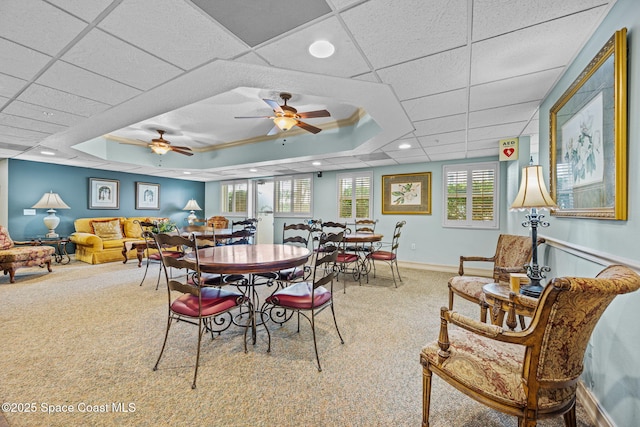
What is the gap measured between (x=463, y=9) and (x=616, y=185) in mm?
1236

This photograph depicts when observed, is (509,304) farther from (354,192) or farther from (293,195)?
(293,195)

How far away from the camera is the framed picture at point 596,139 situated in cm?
134

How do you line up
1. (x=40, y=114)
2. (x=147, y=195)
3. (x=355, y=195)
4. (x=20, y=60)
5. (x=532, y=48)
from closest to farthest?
(x=532, y=48) < (x=20, y=60) < (x=40, y=114) < (x=355, y=195) < (x=147, y=195)

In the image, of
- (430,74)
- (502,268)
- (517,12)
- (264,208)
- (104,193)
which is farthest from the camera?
(264,208)

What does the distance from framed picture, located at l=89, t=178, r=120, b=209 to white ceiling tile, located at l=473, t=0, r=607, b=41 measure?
8.51m

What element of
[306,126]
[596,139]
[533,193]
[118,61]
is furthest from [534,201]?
[118,61]

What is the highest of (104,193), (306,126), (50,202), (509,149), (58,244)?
(306,126)

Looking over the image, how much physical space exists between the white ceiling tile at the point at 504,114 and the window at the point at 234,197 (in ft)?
21.9

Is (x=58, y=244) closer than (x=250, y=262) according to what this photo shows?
No

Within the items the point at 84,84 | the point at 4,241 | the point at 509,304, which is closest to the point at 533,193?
the point at 509,304

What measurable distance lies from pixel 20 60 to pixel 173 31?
1408mm

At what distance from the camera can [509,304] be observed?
1688 millimetres

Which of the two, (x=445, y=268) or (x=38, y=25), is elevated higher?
(x=38, y=25)

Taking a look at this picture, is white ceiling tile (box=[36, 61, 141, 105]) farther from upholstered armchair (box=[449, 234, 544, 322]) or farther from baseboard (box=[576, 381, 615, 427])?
baseboard (box=[576, 381, 615, 427])
